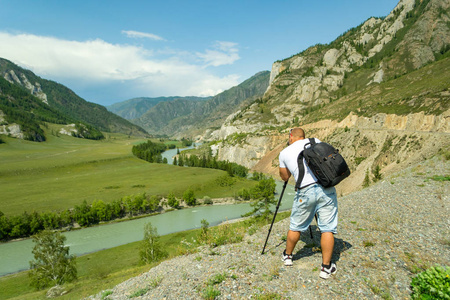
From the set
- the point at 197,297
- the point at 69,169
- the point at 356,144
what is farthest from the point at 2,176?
the point at 356,144

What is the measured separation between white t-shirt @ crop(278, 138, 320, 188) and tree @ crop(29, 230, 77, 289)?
37913 millimetres

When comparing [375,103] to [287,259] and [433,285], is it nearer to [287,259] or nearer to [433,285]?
[287,259]

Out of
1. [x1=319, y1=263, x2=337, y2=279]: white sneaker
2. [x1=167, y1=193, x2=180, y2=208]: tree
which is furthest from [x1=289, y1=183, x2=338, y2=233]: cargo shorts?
[x1=167, y1=193, x2=180, y2=208]: tree

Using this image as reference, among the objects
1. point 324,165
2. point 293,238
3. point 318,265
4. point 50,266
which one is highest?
point 324,165

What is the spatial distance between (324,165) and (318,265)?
322 cm

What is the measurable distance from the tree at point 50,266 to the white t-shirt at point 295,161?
124 feet

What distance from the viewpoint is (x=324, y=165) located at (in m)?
6.11

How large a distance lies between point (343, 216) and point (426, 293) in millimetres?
7162

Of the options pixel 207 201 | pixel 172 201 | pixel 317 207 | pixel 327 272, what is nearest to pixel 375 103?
pixel 207 201

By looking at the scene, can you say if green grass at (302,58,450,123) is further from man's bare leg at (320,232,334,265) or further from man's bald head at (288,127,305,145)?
man's bare leg at (320,232,334,265)

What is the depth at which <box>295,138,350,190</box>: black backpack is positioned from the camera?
6055 mm

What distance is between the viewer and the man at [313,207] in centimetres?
621

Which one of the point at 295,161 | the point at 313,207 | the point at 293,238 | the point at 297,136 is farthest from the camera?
the point at 297,136

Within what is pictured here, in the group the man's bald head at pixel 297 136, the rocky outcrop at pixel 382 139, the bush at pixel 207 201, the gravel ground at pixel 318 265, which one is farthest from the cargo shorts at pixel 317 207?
the bush at pixel 207 201
